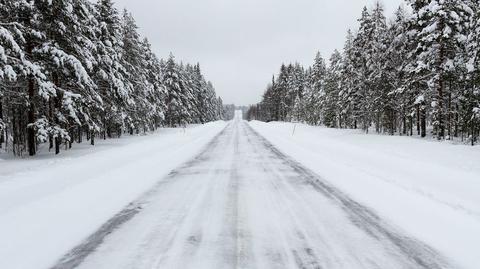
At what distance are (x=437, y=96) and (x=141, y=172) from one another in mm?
20344

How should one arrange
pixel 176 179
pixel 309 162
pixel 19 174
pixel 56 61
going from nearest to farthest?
pixel 176 179 < pixel 19 174 < pixel 309 162 < pixel 56 61

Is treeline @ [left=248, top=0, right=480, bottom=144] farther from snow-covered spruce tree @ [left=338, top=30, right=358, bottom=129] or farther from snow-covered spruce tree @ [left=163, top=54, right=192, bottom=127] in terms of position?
snow-covered spruce tree @ [left=163, top=54, right=192, bottom=127]

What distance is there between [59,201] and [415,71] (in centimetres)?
2339

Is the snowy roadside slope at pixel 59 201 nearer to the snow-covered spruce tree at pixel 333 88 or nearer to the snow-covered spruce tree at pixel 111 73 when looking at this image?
the snow-covered spruce tree at pixel 111 73

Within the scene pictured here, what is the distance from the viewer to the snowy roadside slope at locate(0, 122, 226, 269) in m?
4.88

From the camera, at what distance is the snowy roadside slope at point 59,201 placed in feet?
16.0

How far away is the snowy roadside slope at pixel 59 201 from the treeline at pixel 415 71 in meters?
17.0

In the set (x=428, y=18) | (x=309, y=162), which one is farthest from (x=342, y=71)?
(x=309, y=162)

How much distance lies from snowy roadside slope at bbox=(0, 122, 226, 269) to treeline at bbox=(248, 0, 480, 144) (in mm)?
17016

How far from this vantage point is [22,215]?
6590 mm

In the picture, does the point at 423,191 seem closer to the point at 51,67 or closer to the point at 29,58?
the point at 29,58

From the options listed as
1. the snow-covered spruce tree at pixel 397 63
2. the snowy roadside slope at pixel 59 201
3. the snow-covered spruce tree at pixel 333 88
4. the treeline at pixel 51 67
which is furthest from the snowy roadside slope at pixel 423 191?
the snow-covered spruce tree at pixel 333 88

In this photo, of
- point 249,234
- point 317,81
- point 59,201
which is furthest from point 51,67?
point 317,81

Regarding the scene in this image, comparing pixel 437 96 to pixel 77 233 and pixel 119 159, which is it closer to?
pixel 119 159
